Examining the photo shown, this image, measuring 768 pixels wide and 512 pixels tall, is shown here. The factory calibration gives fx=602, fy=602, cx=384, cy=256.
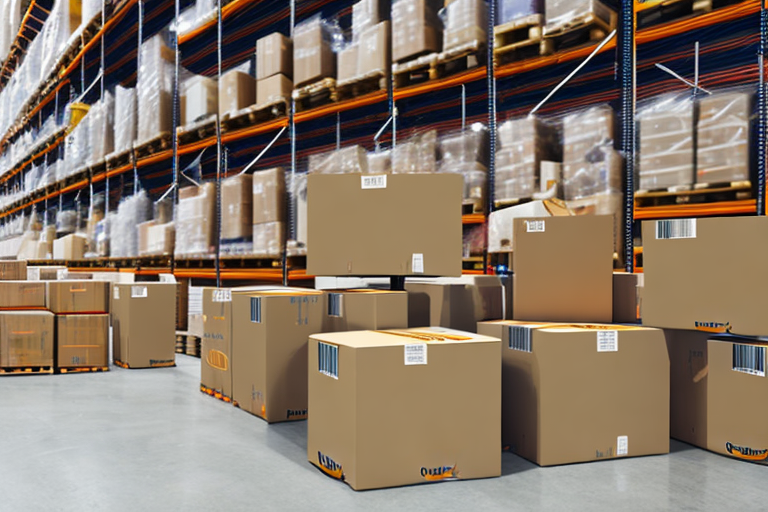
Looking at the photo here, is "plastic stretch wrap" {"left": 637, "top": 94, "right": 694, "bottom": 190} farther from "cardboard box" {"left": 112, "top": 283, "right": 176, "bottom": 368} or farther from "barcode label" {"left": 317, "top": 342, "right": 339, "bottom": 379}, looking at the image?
"cardboard box" {"left": 112, "top": 283, "right": 176, "bottom": 368}

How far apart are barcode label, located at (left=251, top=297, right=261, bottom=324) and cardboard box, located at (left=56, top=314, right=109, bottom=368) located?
193 centimetres

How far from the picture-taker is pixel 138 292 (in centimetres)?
445

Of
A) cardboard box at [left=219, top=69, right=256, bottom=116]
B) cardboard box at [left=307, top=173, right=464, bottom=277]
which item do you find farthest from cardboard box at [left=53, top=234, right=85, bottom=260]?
cardboard box at [left=307, top=173, right=464, bottom=277]

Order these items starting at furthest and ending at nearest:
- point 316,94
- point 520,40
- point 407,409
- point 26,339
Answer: point 316,94 → point 26,339 → point 520,40 → point 407,409

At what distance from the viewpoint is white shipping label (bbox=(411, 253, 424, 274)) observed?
2.67 meters

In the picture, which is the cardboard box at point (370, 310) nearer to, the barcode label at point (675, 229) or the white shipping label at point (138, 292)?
the barcode label at point (675, 229)

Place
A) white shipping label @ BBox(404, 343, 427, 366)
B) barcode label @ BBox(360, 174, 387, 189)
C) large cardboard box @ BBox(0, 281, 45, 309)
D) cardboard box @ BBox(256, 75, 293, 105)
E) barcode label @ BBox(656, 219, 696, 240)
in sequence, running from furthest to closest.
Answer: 1. cardboard box @ BBox(256, 75, 293, 105)
2. large cardboard box @ BBox(0, 281, 45, 309)
3. barcode label @ BBox(360, 174, 387, 189)
4. barcode label @ BBox(656, 219, 696, 240)
5. white shipping label @ BBox(404, 343, 427, 366)

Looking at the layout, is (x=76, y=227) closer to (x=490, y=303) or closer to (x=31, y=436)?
(x=31, y=436)

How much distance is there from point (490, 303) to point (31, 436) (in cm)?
216

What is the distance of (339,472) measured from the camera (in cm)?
203

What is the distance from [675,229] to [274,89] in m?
3.52

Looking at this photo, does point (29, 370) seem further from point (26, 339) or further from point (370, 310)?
point (370, 310)

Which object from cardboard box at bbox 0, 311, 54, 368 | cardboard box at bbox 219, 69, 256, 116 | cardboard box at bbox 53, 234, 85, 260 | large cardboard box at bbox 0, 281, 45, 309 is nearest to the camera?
cardboard box at bbox 0, 311, 54, 368

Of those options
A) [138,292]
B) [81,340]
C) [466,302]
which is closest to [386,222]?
[466,302]
